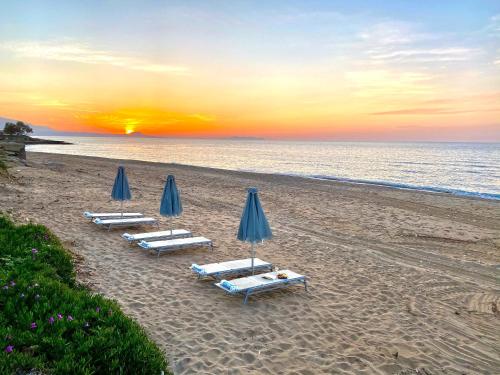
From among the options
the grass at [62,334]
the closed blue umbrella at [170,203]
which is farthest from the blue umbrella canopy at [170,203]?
the grass at [62,334]

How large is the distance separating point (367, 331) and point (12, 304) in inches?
204

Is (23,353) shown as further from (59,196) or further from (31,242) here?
(59,196)

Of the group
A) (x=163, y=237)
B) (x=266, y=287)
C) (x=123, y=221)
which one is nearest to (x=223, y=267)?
(x=266, y=287)

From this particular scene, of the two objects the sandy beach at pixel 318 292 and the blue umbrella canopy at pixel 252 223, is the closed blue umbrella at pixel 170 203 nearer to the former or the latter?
the sandy beach at pixel 318 292

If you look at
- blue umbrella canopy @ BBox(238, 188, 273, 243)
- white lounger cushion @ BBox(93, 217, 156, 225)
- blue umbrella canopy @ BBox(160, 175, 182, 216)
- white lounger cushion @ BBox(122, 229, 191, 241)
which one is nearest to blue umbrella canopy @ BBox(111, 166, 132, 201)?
white lounger cushion @ BBox(93, 217, 156, 225)

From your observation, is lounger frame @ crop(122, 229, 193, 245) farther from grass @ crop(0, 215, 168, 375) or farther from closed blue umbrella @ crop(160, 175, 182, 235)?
grass @ crop(0, 215, 168, 375)

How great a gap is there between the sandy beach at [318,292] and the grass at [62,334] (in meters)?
0.92

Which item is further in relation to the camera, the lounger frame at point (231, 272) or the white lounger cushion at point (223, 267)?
the lounger frame at point (231, 272)

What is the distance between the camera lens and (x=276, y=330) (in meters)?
6.20

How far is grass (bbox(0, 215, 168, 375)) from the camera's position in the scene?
381 centimetres

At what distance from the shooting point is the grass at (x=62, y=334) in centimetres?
381

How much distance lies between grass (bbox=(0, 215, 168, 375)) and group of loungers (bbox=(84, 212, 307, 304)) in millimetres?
2668

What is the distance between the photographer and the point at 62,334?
4328mm

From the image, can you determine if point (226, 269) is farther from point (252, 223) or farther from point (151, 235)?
point (151, 235)
